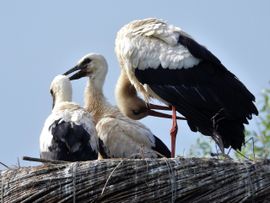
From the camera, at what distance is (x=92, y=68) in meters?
8.91

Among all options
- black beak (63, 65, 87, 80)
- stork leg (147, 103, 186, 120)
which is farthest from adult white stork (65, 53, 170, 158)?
stork leg (147, 103, 186, 120)

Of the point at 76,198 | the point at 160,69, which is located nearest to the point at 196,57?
the point at 160,69

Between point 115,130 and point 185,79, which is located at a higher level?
point 185,79

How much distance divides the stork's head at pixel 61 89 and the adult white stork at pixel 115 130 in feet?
0.87

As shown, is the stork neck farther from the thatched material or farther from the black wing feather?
the thatched material

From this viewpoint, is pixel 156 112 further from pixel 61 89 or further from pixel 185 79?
pixel 61 89

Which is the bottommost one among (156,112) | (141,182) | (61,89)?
(141,182)

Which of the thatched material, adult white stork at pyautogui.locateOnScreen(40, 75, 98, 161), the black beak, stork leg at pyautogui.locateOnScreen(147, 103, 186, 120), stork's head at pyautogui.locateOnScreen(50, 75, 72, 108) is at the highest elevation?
the black beak

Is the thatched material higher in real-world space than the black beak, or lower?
lower

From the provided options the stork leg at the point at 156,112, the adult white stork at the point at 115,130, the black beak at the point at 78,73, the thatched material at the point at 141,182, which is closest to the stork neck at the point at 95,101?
the adult white stork at the point at 115,130

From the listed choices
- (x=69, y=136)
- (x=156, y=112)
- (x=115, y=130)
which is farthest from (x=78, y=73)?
(x=69, y=136)

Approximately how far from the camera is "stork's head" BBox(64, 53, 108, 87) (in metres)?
8.87

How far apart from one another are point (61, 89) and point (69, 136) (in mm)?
1069

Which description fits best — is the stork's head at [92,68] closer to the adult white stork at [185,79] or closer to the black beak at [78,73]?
the black beak at [78,73]
